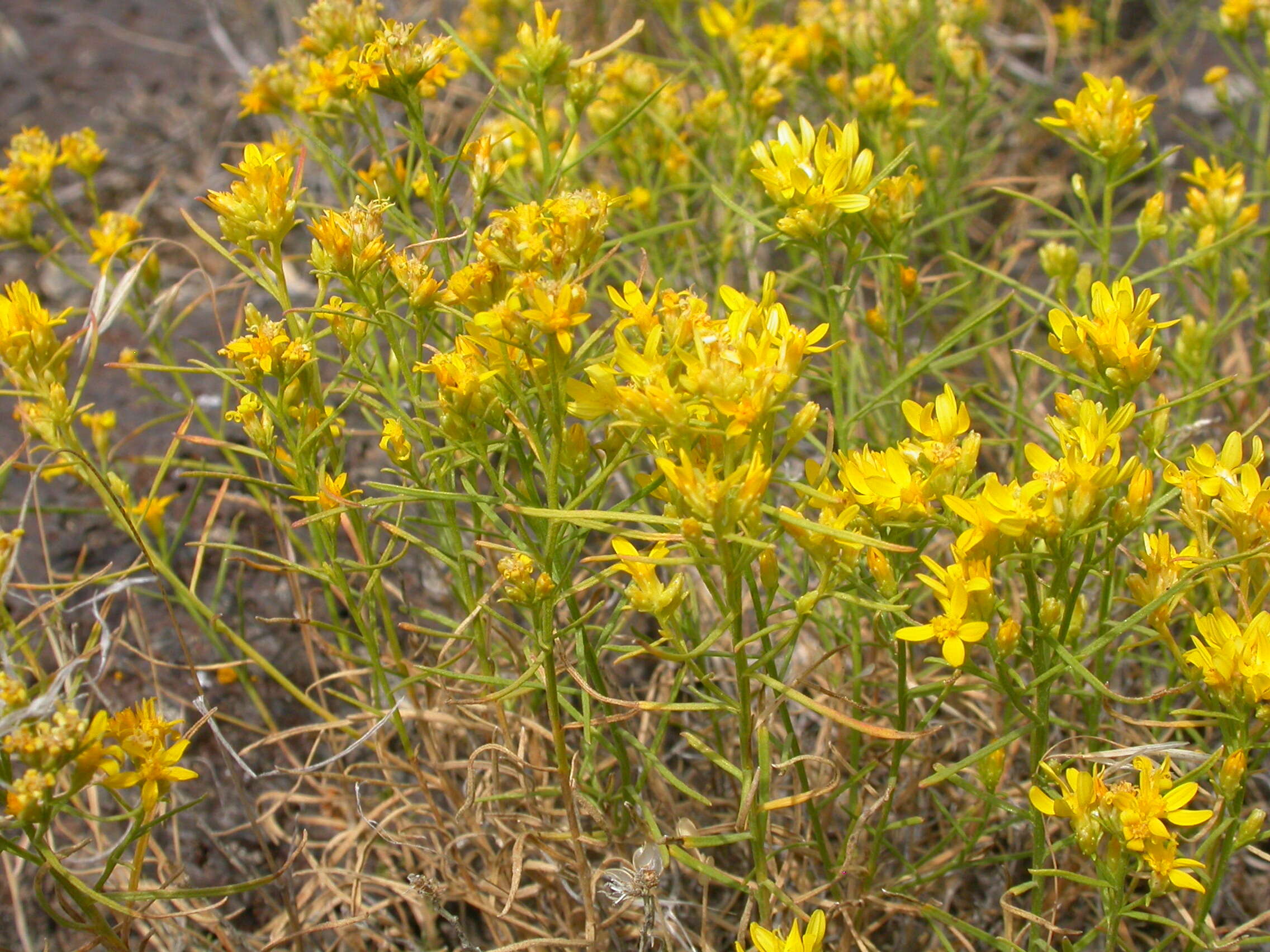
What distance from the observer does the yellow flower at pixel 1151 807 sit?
1542mm

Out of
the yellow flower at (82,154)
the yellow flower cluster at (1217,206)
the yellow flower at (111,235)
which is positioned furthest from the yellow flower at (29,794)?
the yellow flower cluster at (1217,206)

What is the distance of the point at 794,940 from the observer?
5.33 ft

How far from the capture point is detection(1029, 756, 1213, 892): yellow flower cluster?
155cm

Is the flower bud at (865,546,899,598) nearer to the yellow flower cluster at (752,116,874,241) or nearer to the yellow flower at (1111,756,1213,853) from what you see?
the yellow flower at (1111,756,1213,853)

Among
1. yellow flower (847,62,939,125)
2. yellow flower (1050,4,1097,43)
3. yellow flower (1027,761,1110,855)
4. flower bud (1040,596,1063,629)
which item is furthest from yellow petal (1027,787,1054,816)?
yellow flower (1050,4,1097,43)

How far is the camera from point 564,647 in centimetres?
186

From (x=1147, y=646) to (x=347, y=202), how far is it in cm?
228

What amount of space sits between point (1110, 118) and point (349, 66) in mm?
1465

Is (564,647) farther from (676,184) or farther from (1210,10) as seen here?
(1210,10)

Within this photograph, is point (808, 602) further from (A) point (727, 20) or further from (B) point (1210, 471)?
(A) point (727, 20)

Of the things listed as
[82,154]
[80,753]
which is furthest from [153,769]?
A: [82,154]

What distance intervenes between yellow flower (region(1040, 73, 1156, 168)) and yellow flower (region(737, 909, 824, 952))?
1.54 metres

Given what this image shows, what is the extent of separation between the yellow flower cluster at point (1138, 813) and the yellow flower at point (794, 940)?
1.23ft

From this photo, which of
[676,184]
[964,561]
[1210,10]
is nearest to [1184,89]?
[1210,10]
